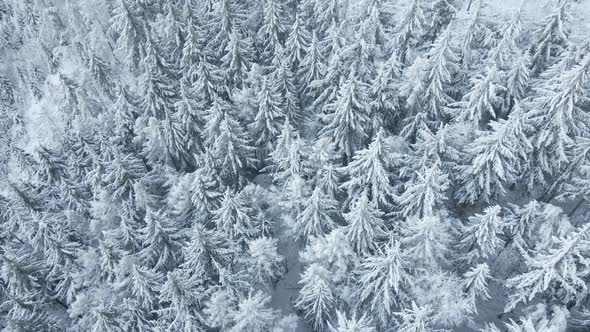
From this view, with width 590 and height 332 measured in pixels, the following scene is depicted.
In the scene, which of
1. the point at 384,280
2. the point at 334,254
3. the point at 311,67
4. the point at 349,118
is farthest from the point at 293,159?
the point at 311,67

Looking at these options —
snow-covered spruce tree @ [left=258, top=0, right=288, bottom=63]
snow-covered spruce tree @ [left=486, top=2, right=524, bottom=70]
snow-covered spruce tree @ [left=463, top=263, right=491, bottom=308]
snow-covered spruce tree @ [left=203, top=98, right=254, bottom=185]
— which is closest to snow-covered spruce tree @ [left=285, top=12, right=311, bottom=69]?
snow-covered spruce tree @ [left=258, top=0, right=288, bottom=63]

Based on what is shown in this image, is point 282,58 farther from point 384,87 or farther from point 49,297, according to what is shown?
point 49,297

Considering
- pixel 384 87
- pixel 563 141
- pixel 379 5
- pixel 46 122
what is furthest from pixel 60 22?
pixel 563 141

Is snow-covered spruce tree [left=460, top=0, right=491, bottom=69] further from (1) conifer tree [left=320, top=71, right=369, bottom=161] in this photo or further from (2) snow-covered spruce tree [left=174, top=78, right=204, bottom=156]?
(2) snow-covered spruce tree [left=174, top=78, right=204, bottom=156]

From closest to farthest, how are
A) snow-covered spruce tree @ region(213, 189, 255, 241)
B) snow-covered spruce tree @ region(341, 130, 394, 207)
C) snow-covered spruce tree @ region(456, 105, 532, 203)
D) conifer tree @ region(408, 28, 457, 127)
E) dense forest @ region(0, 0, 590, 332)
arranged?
dense forest @ region(0, 0, 590, 332) < snow-covered spruce tree @ region(456, 105, 532, 203) < snow-covered spruce tree @ region(341, 130, 394, 207) < snow-covered spruce tree @ region(213, 189, 255, 241) < conifer tree @ region(408, 28, 457, 127)

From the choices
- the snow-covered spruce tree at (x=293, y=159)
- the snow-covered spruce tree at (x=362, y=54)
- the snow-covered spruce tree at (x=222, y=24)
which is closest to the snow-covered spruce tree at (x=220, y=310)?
the snow-covered spruce tree at (x=293, y=159)
